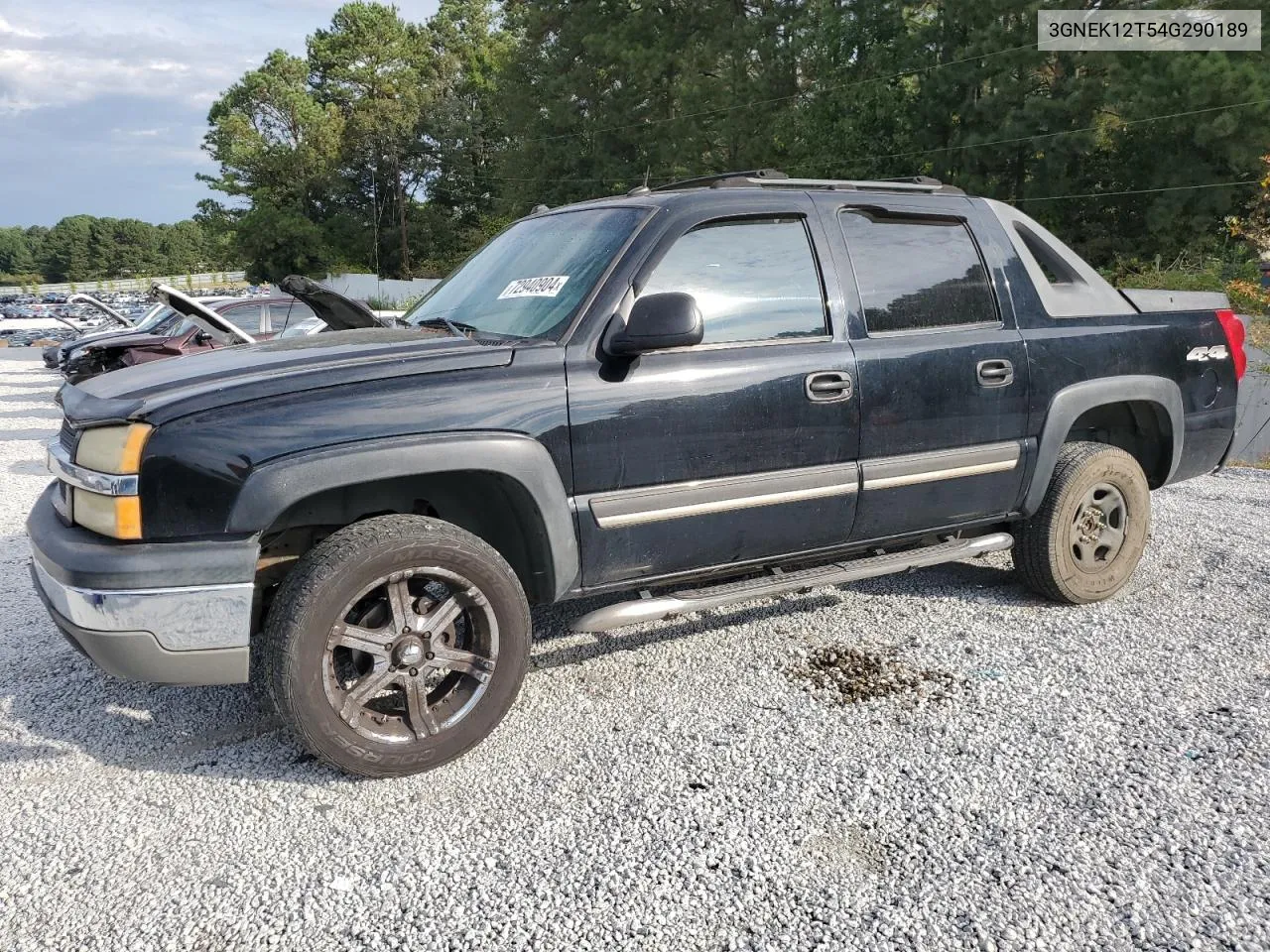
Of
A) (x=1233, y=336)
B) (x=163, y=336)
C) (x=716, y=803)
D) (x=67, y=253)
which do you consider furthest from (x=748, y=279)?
(x=67, y=253)

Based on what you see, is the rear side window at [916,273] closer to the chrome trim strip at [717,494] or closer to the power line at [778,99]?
the chrome trim strip at [717,494]

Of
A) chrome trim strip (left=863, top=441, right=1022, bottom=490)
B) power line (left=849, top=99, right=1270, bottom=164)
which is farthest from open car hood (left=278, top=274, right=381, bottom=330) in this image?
power line (left=849, top=99, right=1270, bottom=164)

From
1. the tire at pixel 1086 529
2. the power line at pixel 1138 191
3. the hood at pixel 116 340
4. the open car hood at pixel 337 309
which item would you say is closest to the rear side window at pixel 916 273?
the tire at pixel 1086 529

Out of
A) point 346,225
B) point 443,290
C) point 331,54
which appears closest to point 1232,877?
point 443,290

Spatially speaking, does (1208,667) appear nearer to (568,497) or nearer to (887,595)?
(887,595)

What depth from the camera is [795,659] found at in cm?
385

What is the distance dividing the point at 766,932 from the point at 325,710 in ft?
4.65

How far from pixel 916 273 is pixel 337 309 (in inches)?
99.3

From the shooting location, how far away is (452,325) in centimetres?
366

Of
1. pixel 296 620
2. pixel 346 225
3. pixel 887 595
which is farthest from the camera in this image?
pixel 346 225

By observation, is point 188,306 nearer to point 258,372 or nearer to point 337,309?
point 337,309

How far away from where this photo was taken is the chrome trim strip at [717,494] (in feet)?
10.5

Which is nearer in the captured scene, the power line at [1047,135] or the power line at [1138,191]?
the power line at [1047,135]

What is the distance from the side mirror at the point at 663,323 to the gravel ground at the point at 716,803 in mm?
1331
